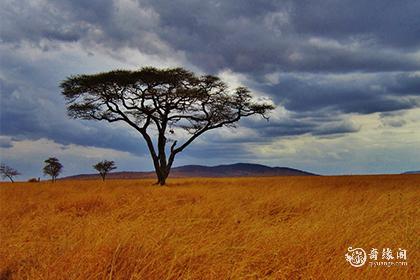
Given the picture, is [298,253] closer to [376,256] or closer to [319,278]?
[319,278]

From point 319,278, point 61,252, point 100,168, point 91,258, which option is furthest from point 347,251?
point 100,168

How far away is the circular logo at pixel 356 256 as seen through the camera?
14.2 feet

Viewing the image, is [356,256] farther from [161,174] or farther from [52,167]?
[52,167]

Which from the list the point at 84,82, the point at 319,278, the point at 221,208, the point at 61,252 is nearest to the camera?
the point at 319,278

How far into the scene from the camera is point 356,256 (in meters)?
4.55

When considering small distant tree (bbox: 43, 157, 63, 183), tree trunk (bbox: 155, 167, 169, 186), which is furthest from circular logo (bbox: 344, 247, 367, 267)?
small distant tree (bbox: 43, 157, 63, 183)

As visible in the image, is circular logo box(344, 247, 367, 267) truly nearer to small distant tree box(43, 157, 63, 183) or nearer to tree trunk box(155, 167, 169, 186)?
tree trunk box(155, 167, 169, 186)

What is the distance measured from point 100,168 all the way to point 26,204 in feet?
159

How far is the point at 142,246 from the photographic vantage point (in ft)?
14.5

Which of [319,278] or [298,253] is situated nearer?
[319,278]

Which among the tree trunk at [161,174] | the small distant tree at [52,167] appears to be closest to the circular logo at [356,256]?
the tree trunk at [161,174]

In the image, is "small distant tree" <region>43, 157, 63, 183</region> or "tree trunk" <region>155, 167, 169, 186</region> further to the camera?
"small distant tree" <region>43, 157, 63, 183</region>

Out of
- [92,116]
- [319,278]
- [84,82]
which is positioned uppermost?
[84,82]

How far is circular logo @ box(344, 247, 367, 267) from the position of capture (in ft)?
14.2
